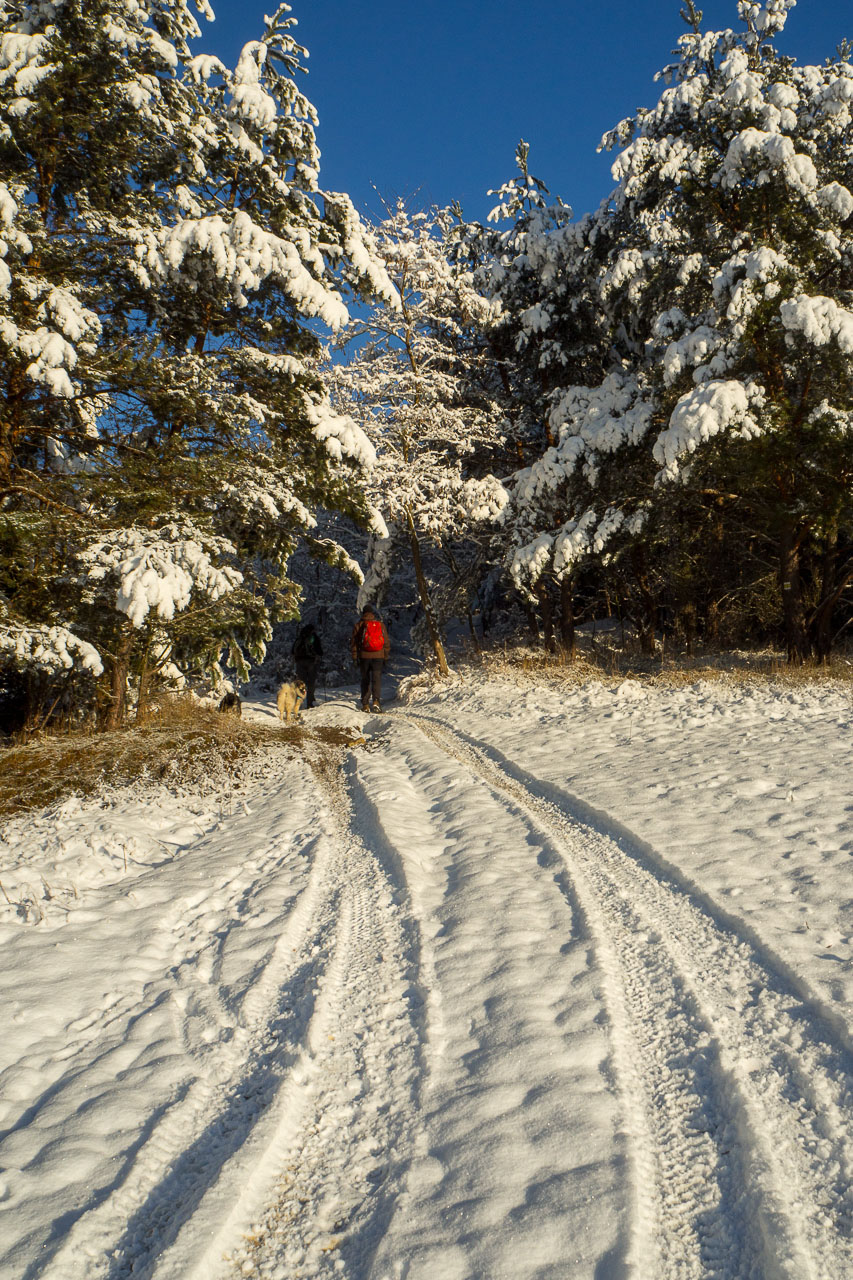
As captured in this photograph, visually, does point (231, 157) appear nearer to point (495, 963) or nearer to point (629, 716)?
point (629, 716)

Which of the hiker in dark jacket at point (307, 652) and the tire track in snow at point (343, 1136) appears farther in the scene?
the hiker in dark jacket at point (307, 652)

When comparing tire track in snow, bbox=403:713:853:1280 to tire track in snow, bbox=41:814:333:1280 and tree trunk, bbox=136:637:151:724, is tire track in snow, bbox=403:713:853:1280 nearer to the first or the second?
tire track in snow, bbox=41:814:333:1280

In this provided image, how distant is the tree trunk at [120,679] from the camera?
9.70 m

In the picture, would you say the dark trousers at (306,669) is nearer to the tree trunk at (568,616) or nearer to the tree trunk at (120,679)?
the tree trunk at (568,616)

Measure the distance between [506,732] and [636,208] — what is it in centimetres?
1104

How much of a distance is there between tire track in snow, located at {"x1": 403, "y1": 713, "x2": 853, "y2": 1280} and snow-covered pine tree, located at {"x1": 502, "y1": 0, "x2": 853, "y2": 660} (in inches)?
344

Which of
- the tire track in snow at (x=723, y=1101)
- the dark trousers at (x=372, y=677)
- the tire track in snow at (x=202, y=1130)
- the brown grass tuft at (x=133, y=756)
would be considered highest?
the dark trousers at (x=372, y=677)

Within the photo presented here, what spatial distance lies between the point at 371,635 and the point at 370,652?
378 millimetres

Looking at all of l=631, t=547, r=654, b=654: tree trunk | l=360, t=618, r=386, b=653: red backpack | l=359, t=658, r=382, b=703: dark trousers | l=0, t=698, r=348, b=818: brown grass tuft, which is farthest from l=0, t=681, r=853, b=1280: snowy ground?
l=631, t=547, r=654, b=654: tree trunk

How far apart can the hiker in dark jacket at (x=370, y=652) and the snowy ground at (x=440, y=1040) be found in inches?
329

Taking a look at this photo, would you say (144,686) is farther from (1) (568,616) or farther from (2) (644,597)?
→ (2) (644,597)

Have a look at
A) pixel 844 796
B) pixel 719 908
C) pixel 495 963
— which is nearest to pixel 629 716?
pixel 844 796

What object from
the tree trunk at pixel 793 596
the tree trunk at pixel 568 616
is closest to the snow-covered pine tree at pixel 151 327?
the tree trunk at pixel 568 616

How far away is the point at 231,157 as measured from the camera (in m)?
11.0
